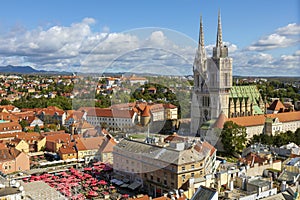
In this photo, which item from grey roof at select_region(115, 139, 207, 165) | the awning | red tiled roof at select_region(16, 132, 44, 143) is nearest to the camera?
grey roof at select_region(115, 139, 207, 165)

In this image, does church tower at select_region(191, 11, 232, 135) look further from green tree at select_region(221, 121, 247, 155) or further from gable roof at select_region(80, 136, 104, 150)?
gable roof at select_region(80, 136, 104, 150)

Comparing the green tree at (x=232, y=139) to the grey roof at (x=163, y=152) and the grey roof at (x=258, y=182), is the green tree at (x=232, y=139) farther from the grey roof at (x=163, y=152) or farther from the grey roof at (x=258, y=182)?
the grey roof at (x=258, y=182)

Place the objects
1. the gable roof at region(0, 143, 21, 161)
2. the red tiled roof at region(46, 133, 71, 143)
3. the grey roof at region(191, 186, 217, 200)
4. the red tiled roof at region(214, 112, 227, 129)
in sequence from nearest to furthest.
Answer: the grey roof at region(191, 186, 217, 200), the gable roof at region(0, 143, 21, 161), the red tiled roof at region(46, 133, 71, 143), the red tiled roof at region(214, 112, 227, 129)

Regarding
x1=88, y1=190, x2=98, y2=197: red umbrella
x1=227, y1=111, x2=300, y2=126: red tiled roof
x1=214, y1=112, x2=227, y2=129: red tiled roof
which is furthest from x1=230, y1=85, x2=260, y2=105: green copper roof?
x1=88, y1=190, x2=98, y2=197: red umbrella

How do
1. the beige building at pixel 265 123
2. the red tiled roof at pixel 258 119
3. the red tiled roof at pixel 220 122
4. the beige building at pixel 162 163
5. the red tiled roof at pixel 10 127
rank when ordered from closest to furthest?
the beige building at pixel 162 163, the red tiled roof at pixel 220 122, the red tiled roof at pixel 258 119, the beige building at pixel 265 123, the red tiled roof at pixel 10 127

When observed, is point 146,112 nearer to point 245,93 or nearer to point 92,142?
point 92,142

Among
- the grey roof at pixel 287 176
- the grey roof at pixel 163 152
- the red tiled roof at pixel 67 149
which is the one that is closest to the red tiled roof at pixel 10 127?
the red tiled roof at pixel 67 149
